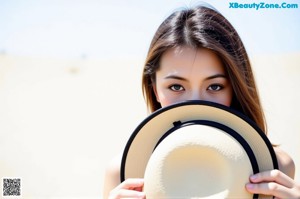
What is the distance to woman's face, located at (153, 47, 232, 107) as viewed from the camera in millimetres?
821

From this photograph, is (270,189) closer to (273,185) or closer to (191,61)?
(273,185)

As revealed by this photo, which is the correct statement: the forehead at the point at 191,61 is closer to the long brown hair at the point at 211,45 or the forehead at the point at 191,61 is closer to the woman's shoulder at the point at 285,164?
the long brown hair at the point at 211,45

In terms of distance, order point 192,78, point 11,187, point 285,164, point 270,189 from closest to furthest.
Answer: point 270,189 → point 192,78 → point 285,164 → point 11,187

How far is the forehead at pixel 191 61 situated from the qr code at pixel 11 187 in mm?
756

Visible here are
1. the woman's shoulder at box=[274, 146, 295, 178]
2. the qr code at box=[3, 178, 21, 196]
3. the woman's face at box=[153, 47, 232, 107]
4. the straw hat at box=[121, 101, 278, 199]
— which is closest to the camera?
the straw hat at box=[121, 101, 278, 199]

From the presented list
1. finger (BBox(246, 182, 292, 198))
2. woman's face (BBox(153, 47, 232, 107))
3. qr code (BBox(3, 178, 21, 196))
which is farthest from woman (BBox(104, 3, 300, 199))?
qr code (BBox(3, 178, 21, 196))

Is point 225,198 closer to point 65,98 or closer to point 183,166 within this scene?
point 183,166

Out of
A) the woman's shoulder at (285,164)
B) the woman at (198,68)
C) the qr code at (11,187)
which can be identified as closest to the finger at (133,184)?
the woman at (198,68)

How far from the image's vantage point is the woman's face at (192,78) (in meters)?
0.82

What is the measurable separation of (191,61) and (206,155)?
27cm

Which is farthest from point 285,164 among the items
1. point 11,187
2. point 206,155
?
point 11,187

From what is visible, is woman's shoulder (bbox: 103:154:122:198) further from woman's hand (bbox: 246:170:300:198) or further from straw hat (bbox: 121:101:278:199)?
woman's hand (bbox: 246:170:300:198)

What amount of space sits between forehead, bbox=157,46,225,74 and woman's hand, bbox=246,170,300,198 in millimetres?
275

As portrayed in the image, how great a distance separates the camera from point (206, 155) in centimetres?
63
